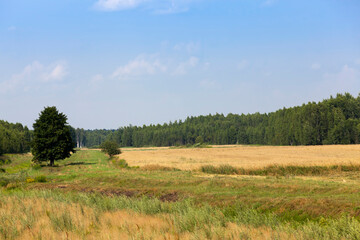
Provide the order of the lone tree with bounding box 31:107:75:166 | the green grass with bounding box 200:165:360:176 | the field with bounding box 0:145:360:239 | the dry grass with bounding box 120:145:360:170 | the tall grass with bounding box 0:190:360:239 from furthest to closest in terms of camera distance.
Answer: the lone tree with bounding box 31:107:75:166 → the dry grass with bounding box 120:145:360:170 → the green grass with bounding box 200:165:360:176 → the field with bounding box 0:145:360:239 → the tall grass with bounding box 0:190:360:239

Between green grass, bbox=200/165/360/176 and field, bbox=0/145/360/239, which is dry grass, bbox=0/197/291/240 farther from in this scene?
green grass, bbox=200/165/360/176

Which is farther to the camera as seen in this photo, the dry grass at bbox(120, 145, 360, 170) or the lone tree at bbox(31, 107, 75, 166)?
the lone tree at bbox(31, 107, 75, 166)

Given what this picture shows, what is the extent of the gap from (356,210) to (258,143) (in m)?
156

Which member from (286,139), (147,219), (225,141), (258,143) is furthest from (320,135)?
(147,219)

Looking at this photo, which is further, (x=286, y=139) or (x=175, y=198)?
(x=286, y=139)

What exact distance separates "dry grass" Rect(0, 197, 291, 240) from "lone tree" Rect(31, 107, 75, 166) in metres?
39.9

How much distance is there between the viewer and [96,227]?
39.8 ft

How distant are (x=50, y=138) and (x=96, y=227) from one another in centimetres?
4454

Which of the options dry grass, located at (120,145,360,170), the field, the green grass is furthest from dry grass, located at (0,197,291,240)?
dry grass, located at (120,145,360,170)

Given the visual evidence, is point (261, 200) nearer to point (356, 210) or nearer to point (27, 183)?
point (356, 210)

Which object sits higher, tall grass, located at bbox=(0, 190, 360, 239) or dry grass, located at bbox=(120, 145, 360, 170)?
tall grass, located at bbox=(0, 190, 360, 239)

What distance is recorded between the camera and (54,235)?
426 inches

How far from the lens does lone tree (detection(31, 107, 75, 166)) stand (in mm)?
53094

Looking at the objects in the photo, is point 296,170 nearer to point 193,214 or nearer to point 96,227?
point 193,214
